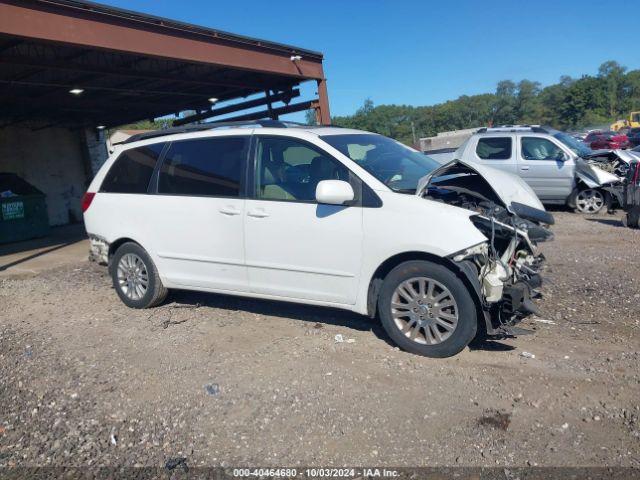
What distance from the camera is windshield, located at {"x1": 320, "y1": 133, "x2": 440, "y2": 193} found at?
4.59m

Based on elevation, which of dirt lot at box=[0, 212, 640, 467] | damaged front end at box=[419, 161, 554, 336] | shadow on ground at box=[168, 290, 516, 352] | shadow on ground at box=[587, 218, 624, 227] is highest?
damaged front end at box=[419, 161, 554, 336]

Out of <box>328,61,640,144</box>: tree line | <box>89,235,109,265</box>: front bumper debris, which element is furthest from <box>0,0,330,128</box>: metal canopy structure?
<box>328,61,640,144</box>: tree line

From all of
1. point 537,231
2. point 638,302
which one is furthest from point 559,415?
point 638,302

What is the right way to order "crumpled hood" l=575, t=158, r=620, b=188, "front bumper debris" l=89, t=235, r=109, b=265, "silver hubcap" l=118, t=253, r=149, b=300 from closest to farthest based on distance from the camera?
"silver hubcap" l=118, t=253, r=149, b=300
"front bumper debris" l=89, t=235, r=109, b=265
"crumpled hood" l=575, t=158, r=620, b=188

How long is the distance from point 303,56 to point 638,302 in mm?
8497

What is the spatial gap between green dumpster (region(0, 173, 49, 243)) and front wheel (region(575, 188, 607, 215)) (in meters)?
12.5

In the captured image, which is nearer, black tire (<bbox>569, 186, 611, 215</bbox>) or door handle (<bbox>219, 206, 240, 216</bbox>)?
door handle (<bbox>219, 206, 240, 216</bbox>)

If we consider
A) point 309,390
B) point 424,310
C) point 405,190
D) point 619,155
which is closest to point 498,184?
point 405,190

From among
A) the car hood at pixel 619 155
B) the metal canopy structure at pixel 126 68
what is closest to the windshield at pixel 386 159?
the metal canopy structure at pixel 126 68

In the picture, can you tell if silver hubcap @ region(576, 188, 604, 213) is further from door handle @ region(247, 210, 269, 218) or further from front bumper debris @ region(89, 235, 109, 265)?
front bumper debris @ region(89, 235, 109, 265)

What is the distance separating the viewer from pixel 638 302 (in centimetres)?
523

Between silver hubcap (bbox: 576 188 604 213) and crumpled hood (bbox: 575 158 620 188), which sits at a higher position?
crumpled hood (bbox: 575 158 620 188)

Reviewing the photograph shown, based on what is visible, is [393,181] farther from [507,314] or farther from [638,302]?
[638,302]

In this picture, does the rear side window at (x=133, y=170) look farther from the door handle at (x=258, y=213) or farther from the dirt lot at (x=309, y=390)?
the door handle at (x=258, y=213)
